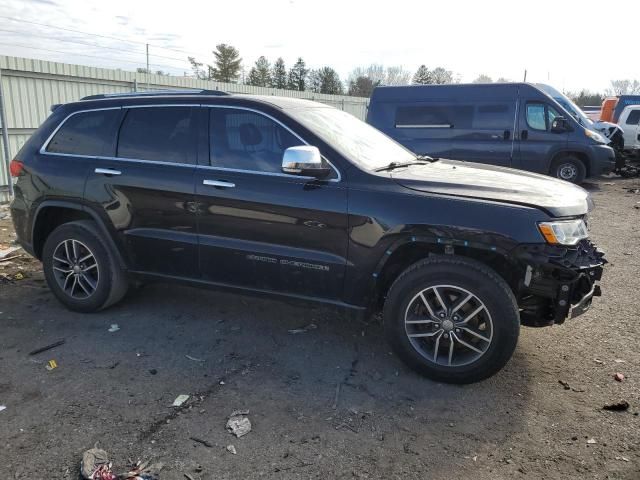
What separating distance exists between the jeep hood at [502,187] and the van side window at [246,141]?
89 cm

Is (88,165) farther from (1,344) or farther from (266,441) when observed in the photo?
(266,441)

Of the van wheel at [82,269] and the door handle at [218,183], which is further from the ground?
the door handle at [218,183]

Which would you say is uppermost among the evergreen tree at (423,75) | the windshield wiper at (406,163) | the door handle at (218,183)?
the evergreen tree at (423,75)

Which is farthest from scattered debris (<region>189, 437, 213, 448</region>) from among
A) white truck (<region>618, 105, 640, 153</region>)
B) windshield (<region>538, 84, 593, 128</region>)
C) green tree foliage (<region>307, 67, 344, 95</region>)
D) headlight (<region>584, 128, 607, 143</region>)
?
green tree foliage (<region>307, 67, 344, 95</region>)

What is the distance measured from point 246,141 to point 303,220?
2.74 feet

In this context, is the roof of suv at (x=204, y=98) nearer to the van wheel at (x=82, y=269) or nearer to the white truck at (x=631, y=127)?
the van wheel at (x=82, y=269)

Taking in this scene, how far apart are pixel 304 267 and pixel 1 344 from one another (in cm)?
257

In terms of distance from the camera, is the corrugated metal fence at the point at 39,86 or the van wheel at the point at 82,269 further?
the corrugated metal fence at the point at 39,86

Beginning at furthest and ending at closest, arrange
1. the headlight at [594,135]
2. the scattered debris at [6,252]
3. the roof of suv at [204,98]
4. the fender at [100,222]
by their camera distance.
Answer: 1. the headlight at [594,135]
2. the scattered debris at [6,252]
3. the fender at [100,222]
4. the roof of suv at [204,98]

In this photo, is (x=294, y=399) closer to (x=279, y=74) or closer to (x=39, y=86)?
(x=39, y=86)

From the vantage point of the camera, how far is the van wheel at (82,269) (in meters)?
4.46

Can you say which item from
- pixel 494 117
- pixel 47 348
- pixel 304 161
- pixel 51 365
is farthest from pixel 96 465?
pixel 494 117

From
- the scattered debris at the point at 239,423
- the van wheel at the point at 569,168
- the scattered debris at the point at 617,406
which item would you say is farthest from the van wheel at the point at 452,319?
the van wheel at the point at 569,168

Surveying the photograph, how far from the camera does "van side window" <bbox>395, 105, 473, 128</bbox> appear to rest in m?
11.5
